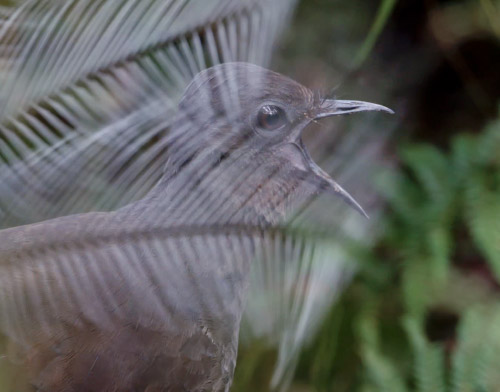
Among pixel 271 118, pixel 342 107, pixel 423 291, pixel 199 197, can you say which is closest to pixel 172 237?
pixel 199 197

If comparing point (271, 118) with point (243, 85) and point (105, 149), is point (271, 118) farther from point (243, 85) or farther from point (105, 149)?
point (105, 149)

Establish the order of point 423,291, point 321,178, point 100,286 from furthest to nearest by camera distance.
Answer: point 423,291
point 321,178
point 100,286

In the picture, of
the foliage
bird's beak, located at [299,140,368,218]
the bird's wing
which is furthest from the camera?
the foliage

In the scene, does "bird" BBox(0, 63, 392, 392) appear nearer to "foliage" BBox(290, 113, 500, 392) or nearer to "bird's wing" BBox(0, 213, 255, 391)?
"bird's wing" BBox(0, 213, 255, 391)

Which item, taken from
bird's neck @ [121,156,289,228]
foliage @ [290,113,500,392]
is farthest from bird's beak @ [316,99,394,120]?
foliage @ [290,113,500,392]

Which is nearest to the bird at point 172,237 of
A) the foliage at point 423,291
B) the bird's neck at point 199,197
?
the bird's neck at point 199,197

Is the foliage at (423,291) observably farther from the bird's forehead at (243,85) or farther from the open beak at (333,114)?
the bird's forehead at (243,85)

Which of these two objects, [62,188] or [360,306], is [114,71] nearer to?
[62,188]
